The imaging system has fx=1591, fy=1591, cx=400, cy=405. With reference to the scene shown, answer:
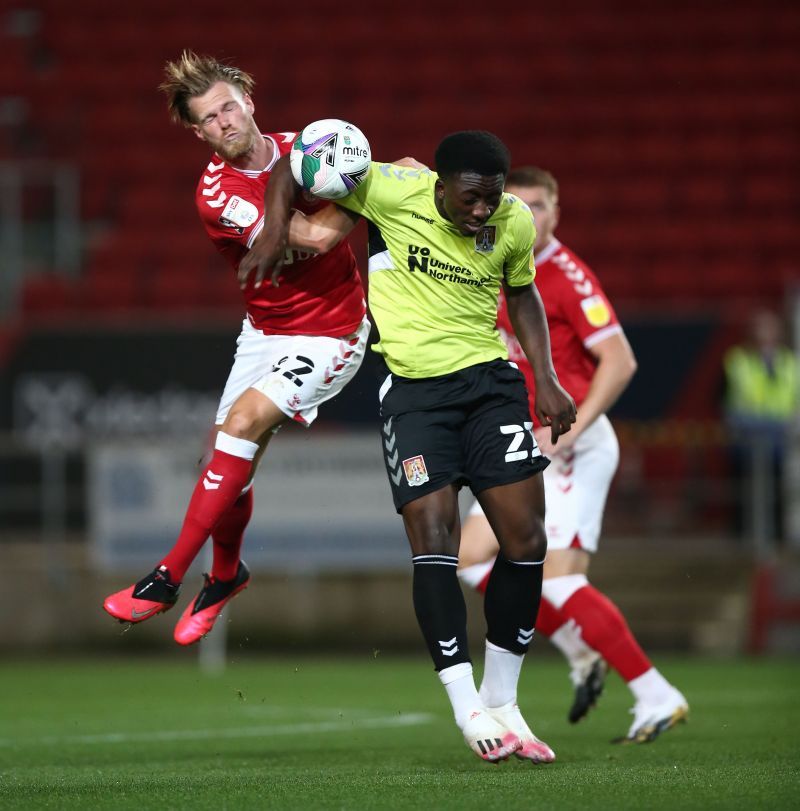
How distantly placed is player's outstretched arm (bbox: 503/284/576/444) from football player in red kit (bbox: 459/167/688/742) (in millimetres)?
987

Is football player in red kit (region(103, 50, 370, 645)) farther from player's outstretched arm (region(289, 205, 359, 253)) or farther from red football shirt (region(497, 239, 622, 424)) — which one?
red football shirt (region(497, 239, 622, 424))

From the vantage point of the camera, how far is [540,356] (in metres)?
6.10

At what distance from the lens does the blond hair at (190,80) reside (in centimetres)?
628

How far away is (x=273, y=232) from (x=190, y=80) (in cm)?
101

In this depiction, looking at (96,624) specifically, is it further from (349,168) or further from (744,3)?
(744,3)

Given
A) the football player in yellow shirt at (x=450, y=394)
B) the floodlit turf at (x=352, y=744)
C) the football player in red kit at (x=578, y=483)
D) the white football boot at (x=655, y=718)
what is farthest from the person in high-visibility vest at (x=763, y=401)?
the football player in yellow shirt at (x=450, y=394)

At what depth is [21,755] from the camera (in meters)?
6.77

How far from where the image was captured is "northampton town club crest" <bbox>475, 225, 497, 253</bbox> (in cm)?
582

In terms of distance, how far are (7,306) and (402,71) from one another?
18.3ft

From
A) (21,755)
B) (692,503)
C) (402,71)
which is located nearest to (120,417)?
(692,503)

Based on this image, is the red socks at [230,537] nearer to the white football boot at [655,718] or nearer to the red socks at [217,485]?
the red socks at [217,485]

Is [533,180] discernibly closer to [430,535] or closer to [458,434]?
[458,434]

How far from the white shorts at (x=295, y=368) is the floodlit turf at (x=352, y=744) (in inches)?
46.1

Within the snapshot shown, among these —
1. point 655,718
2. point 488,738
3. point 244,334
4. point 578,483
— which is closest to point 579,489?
point 578,483
